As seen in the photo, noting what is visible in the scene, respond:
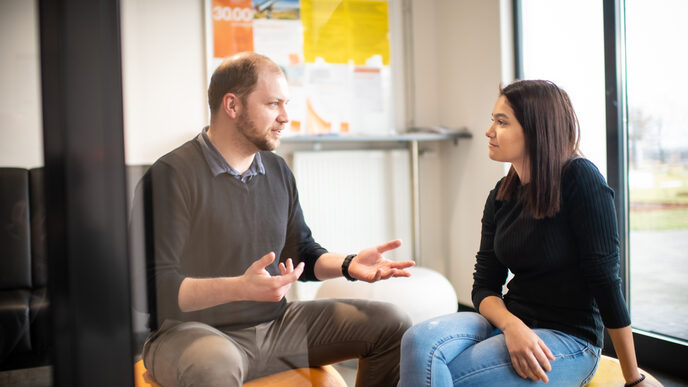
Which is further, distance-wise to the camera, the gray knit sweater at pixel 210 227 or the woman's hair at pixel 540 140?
the woman's hair at pixel 540 140

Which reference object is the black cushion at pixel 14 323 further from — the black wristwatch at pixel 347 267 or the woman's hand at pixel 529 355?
the woman's hand at pixel 529 355

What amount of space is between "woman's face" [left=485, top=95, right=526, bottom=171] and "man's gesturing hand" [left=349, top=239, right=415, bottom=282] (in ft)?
0.63

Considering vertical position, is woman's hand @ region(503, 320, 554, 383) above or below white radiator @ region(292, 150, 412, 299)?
below

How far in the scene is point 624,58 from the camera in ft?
4.06

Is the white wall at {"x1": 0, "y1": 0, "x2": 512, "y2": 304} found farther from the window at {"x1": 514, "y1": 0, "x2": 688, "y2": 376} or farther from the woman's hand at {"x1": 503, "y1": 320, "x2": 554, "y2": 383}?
the window at {"x1": 514, "y1": 0, "x2": 688, "y2": 376}

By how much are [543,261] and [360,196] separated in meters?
0.27

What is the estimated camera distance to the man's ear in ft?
1.18

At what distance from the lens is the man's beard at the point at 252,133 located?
365mm

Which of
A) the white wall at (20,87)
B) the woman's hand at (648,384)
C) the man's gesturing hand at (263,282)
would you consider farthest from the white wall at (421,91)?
the woman's hand at (648,384)

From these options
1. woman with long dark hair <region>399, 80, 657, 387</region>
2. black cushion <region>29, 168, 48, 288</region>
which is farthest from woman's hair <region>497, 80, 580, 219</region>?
black cushion <region>29, 168, 48, 288</region>

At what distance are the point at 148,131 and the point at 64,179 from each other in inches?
2.6

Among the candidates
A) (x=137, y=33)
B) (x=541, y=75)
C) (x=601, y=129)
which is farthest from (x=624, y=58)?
(x=137, y=33)

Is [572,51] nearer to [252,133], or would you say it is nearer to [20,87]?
[252,133]

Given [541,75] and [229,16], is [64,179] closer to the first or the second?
[229,16]
